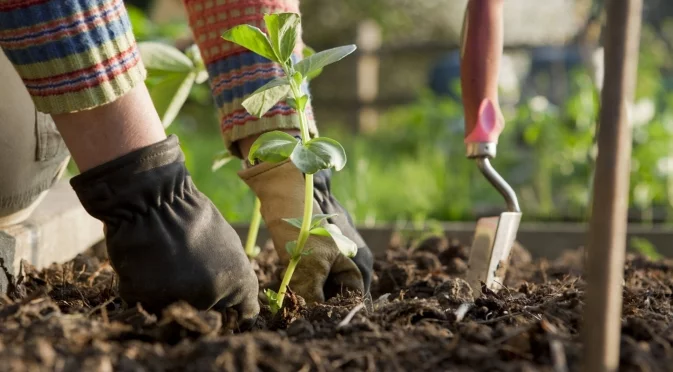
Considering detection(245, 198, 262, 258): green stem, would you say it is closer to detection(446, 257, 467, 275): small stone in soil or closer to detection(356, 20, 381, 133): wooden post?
detection(446, 257, 467, 275): small stone in soil

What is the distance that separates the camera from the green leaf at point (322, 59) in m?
1.07

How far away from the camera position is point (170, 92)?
1.66 m

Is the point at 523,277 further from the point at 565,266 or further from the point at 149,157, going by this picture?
the point at 149,157

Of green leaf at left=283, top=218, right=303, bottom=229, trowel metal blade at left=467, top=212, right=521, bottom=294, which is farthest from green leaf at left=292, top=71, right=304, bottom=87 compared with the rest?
trowel metal blade at left=467, top=212, right=521, bottom=294

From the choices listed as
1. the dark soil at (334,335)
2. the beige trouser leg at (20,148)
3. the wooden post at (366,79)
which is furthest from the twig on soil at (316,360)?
the wooden post at (366,79)

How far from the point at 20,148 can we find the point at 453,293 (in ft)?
2.79

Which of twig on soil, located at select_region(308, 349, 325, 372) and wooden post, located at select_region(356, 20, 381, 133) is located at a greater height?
twig on soil, located at select_region(308, 349, 325, 372)

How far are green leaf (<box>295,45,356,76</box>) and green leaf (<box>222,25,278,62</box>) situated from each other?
0.05 m

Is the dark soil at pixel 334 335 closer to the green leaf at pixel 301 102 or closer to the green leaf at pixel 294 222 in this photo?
the green leaf at pixel 294 222

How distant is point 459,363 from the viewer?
85 cm

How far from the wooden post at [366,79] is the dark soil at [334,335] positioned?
22.4 feet

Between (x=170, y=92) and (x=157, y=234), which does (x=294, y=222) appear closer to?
→ (x=157, y=234)

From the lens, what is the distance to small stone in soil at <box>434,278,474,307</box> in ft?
3.93

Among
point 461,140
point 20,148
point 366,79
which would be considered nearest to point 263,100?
point 20,148
